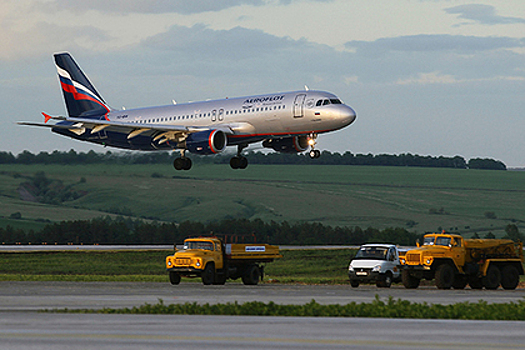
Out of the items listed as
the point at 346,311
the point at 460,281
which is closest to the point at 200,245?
the point at 460,281

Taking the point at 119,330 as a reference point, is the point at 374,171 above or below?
above

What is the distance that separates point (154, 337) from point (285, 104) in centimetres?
3676

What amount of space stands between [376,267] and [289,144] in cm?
1791

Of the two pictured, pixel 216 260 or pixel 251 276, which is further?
pixel 251 276

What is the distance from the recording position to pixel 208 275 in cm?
4300

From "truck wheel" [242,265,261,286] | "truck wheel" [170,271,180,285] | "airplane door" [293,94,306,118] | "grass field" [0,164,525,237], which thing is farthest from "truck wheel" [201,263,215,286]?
"grass field" [0,164,525,237]

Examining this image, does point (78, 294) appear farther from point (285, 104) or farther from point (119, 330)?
point (285, 104)

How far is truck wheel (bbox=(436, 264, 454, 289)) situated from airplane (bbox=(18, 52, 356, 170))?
549 inches

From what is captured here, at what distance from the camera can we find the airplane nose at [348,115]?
5353cm

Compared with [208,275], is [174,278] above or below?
below

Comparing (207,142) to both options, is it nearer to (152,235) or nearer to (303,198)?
(152,235)

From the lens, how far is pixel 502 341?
766 inches

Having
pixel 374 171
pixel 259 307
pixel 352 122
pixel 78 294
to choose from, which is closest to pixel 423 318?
pixel 259 307

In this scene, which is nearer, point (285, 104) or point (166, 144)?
point (285, 104)
